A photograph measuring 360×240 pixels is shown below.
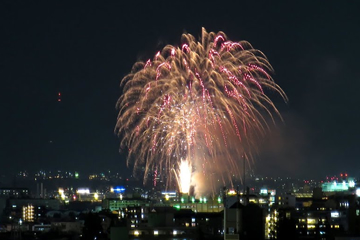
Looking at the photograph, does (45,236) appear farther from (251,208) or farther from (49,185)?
(49,185)

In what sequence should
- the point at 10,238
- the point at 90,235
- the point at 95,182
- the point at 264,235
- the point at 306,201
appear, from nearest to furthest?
the point at 264,235 < the point at 90,235 < the point at 10,238 < the point at 306,201 < the point at 95,182

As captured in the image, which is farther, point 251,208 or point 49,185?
point 49,185

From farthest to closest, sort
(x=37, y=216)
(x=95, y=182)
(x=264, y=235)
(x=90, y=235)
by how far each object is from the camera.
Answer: (x=95, y=182)
(x=37, y=216)
(x=90, y=235)
(x=264, y=235)

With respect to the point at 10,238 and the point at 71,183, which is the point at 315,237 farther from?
the point at 71,183

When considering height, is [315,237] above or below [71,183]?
below

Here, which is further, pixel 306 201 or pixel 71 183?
pixel 71 183

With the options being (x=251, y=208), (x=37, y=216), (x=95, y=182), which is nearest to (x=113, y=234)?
(x=251, y=208)

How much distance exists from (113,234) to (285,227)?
744cm

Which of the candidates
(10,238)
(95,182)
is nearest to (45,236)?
(10,238)

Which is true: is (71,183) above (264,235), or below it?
above

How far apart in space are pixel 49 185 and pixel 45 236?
85293mm

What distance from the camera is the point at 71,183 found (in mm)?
125125

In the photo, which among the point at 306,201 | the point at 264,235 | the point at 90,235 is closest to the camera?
the point at 264,235

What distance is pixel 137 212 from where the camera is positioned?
38.7 meters
